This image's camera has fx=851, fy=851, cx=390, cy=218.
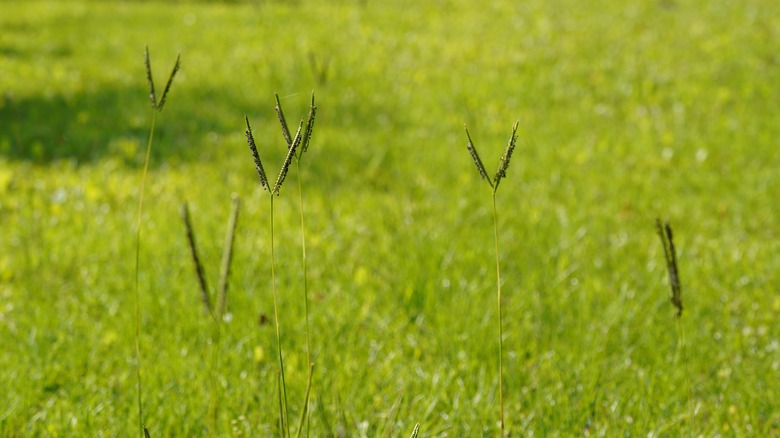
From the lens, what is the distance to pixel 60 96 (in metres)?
7.07

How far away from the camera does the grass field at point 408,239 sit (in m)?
2.80

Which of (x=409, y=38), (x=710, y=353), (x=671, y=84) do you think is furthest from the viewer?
(x=409, y=38)

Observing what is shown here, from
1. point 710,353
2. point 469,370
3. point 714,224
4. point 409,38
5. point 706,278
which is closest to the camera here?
point 469,370

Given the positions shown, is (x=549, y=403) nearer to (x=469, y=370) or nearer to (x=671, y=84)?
(x=469, y=370)

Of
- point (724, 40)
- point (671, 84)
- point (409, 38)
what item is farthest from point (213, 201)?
point (724, 40)

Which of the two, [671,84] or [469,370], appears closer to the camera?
[469,370]

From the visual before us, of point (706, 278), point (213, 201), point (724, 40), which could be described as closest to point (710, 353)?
point (706, 278)

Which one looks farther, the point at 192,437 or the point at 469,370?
the point at 469,370

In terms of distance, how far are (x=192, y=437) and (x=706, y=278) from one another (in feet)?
8.14

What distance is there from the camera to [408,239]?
418cm

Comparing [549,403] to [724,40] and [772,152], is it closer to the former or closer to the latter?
[772,152]

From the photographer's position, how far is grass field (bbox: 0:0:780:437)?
280cm

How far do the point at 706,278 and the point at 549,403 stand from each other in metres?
1.52

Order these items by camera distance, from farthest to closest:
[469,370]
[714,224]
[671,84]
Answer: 1. [671,84]
2. [714,224]
3. [469,370]
